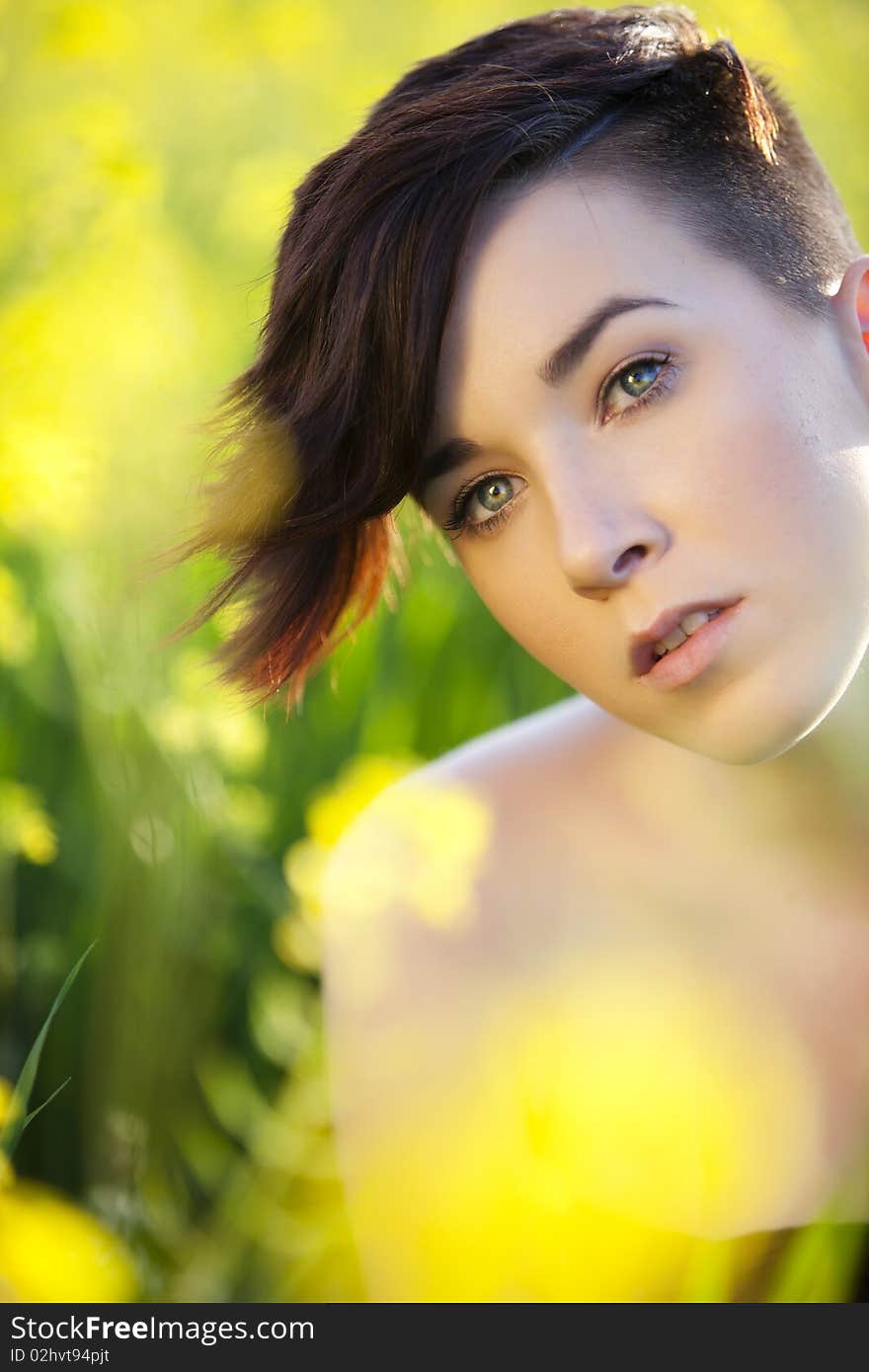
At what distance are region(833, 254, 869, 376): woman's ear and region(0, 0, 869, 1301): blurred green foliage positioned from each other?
0.53 meters

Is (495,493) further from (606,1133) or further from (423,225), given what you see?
(606,1133)

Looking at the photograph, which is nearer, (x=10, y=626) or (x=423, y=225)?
(x=423, y=225)

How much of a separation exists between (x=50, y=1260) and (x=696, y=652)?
650mm

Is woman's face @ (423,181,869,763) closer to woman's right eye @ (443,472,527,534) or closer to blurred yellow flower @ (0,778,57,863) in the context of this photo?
woman's right eye @ (443,472,527,534)

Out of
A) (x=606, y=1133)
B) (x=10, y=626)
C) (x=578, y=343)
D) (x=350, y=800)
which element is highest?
(x=578, y=343)

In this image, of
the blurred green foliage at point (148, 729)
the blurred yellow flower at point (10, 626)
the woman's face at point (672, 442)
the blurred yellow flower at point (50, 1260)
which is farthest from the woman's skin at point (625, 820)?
the blurred yellow flower at point (10, 626)

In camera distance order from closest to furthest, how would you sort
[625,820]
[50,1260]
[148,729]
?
[50,1260]
[625,820]
[148,729]

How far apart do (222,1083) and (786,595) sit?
3.07ft

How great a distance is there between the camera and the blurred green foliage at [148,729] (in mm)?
1278

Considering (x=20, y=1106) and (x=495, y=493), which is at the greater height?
(x=495, y=493)

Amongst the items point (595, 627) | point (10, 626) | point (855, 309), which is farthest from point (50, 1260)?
point (855, 309)

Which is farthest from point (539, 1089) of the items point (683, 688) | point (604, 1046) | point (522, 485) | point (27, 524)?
point (27, 524)

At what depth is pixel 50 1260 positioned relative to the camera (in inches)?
34.8
